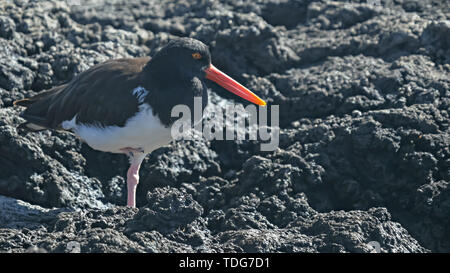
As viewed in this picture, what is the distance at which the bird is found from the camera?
A: 5801mm

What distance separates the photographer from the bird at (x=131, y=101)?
580 cm

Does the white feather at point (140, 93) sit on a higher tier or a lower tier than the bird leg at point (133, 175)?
higher

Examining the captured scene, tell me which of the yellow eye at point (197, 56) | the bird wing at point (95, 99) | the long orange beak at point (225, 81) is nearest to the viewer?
the bird wing at point (95, 99)

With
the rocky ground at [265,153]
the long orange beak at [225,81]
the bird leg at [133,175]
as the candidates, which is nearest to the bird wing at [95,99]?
the rocky ground at [265,153]

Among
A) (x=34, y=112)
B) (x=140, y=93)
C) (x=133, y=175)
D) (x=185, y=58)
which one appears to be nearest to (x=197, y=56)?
(x=185, y=58)

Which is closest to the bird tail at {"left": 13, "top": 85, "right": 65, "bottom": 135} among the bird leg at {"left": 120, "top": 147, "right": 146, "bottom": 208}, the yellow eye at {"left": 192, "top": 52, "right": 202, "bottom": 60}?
the bird leg at {"left": 120, "top": 147, "right": 146, "bottom": 208}

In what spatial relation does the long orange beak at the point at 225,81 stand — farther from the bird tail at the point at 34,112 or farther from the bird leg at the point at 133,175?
the bird tail at the point at 34,112

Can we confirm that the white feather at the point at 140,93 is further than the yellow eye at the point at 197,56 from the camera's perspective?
No

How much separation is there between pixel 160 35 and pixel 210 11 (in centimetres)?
76

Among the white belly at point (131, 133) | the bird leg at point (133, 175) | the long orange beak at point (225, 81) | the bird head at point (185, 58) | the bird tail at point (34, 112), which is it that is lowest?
the bird leg at point (133, 175)

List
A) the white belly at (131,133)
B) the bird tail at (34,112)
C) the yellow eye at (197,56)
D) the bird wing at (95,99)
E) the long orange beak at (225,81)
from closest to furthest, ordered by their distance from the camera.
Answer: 1. the white belly at (131,133)
2. the bird wing at (95,99)
3. the yellow eye at (197,56)
4. the bird tail at (34,112)
5. the long orange beak at (225,81)

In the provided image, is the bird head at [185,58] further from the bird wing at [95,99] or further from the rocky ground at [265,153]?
the rocky ground at [265,153]

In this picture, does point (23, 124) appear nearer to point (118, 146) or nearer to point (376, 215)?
point (118, 146)
